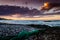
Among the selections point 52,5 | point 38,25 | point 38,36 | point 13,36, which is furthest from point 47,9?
point 13,36

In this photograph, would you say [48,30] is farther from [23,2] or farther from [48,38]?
[23,2]

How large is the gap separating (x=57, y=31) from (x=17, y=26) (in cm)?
46

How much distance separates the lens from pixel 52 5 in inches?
67.4

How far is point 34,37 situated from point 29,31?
0.09 metres

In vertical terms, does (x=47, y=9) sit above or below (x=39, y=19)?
above

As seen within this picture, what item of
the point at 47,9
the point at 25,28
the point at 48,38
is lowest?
the point at 48,38

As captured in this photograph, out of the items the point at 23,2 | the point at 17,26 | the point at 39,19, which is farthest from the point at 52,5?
the point at 17,26

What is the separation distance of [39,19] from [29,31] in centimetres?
18

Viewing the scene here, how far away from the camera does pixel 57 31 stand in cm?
169

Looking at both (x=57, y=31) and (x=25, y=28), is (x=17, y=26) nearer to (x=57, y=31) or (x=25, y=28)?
(x=25, y=28)

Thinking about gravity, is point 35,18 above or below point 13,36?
above

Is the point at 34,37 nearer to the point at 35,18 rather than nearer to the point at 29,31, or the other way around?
the point at 29,31

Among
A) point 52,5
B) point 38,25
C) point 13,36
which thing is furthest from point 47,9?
point 13,36

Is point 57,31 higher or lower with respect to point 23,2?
lower
